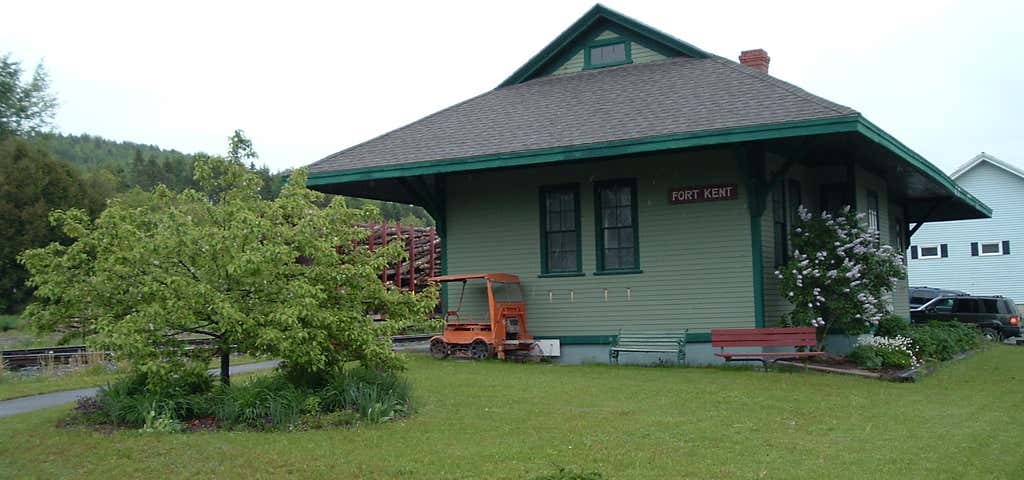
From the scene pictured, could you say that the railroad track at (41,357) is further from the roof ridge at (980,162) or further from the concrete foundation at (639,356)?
the roof ridge at (980,162)

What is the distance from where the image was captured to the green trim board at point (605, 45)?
21188 millimetres

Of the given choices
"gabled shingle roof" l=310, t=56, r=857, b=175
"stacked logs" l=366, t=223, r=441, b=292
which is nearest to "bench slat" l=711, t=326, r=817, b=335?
"gabled shingle roof" l=310, t=56, r=857, b=175

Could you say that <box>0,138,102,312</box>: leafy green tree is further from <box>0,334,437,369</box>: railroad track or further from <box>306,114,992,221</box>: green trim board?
<box>306,114,992,221</box>: green trim board

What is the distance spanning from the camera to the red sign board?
54.9ft

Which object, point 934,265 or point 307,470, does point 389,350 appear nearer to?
point 307,470

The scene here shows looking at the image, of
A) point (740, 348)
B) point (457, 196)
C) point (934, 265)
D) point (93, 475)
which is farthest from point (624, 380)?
point (934, 265)

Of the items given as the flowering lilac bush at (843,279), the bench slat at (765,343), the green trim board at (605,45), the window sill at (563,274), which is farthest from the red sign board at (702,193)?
the green trim board at (605,45)

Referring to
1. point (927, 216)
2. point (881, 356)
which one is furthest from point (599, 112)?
point (927, 216)

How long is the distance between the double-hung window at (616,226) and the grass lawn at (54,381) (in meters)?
6.58

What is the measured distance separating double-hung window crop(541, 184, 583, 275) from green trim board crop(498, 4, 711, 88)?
14.6ft

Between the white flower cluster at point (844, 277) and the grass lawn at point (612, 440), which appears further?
the white flower cluster at point (844, 277)

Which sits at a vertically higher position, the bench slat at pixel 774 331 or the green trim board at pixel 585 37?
the green trim board at pixel 585 37

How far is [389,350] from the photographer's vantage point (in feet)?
37.2

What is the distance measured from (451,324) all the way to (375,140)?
181 inches
